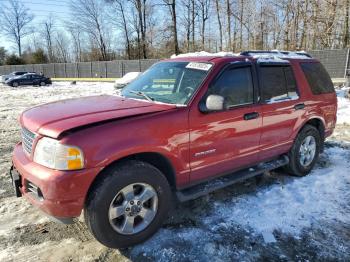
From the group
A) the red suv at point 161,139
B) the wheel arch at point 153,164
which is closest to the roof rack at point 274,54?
the red suv at point 161,139

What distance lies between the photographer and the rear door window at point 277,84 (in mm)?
4258

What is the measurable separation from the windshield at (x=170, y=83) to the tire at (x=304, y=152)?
7.10ft

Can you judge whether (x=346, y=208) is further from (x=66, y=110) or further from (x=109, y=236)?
(x=66, y=110)

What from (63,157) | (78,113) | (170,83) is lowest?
(63,157)

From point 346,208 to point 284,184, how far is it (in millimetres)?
925

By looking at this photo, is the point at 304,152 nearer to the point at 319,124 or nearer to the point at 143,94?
the point at 319,124

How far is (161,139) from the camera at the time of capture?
125 inches

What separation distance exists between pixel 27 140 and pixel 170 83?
176 centimetres

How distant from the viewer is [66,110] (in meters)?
3.38

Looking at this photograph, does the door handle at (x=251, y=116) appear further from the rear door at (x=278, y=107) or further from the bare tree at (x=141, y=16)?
the bare tree at (x=141, y=16)

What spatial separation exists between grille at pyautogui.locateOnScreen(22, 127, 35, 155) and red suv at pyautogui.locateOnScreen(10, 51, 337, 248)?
1 cm

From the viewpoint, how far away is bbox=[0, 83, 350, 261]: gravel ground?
3.14 meters

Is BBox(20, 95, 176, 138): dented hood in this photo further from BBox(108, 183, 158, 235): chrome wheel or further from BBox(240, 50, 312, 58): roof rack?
BBox(240, 50, 312, 58): roof rack

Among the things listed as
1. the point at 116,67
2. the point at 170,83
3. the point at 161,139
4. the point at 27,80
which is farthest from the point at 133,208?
the point at 116,67
